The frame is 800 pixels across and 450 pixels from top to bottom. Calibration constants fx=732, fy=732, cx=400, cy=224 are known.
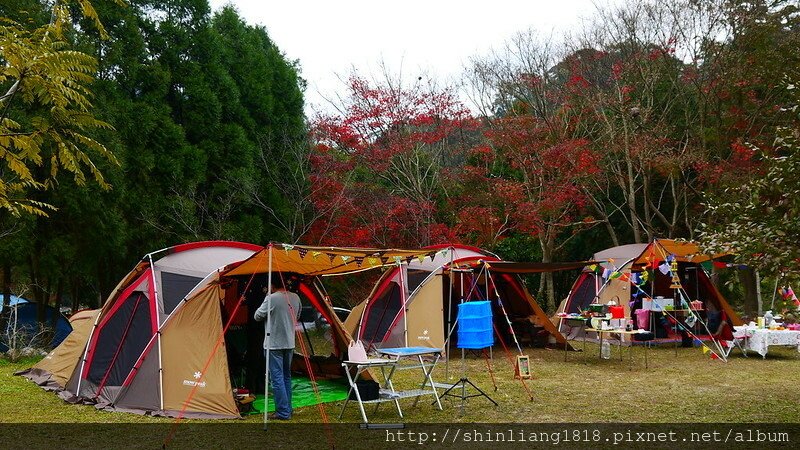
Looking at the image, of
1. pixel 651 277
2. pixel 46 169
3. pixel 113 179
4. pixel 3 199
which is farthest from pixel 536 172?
pixel 3 199

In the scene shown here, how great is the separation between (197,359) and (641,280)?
838cm

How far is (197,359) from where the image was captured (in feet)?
23.7

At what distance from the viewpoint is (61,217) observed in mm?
12477

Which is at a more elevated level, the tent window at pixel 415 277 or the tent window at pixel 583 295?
the tent window at pixel 415 277

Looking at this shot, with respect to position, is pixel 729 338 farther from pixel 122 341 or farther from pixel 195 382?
pixel 122 341

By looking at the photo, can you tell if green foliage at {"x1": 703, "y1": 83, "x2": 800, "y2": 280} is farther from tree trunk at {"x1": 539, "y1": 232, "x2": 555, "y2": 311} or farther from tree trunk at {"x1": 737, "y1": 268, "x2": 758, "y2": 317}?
tree trunk at {"x1": 737, "y1": 268, "x2": 758, "y2": 317}

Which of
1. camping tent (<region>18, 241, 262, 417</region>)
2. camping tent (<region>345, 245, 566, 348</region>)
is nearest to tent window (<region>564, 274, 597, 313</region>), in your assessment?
camping tent (<region>345, 245, 566, 348</region>)

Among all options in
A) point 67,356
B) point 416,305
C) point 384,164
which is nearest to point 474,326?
point 416,305

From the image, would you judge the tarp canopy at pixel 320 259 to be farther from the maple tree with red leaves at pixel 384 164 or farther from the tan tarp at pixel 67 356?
the maple tree with red leaves at pixel 384 164

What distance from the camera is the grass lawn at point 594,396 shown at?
22.9 feet

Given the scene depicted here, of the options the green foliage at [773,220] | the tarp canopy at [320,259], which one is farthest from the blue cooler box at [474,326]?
the green foliage at [773,220]

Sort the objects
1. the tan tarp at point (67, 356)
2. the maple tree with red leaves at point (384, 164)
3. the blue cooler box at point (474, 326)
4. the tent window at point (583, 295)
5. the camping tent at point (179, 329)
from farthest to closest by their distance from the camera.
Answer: the maple tree with red leaves at point (384, 164)
the tent window at point (583, 295)
the tan tarp at point (67, 356)
the blue cooler box at point (474, 326)
the camping tent at point (179, 329)

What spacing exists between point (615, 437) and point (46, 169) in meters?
Answer: 9.95

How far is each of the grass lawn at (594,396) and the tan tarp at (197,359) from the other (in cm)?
32
